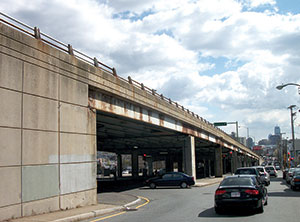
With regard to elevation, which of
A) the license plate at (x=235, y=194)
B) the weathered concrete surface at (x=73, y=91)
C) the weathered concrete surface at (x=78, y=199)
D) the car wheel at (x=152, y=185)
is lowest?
the car wheel at (x=152, y=185)

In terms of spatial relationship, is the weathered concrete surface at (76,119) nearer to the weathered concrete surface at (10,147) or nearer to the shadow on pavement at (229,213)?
the weathered concrete surface at (10,147)

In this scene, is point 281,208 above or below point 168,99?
below

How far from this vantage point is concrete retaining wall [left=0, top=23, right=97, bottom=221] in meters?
12.0

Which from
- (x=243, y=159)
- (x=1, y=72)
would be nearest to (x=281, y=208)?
(x=1, y=72)

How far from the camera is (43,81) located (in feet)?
45.6

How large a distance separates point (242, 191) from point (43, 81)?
8520mm

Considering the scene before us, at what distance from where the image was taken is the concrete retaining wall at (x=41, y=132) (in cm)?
1200

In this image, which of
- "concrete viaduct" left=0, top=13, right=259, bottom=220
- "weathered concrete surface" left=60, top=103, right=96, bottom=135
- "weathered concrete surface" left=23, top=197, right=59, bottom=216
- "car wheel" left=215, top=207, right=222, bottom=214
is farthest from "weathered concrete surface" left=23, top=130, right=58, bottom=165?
"car wheel" left=215, top=207, right=222, bottom=214

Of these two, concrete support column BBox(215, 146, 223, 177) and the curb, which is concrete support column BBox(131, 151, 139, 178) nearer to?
concrete support column BBox(215, 146, 223, 177)

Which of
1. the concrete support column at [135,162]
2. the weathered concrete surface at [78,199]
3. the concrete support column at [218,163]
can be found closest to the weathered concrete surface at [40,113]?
the weathered concrete surface at [78,199]

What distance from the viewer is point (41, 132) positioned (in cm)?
1365

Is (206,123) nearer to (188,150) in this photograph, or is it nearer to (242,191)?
(188,150)

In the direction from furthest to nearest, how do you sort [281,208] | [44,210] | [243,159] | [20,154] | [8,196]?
[243,159] < [281,208] < [44,210] < [20,154] < [8,196]

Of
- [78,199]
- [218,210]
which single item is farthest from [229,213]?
[78,199]
